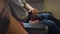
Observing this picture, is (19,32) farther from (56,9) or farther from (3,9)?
(56,9)

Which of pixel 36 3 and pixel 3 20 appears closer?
pixel 3 20

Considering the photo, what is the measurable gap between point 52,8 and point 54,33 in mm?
822

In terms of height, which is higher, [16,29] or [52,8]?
[52,8]

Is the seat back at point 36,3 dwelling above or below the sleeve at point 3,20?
above

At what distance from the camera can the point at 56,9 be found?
232 centimetres

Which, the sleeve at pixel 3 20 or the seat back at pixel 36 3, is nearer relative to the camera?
the sleeve at pixel 3 20

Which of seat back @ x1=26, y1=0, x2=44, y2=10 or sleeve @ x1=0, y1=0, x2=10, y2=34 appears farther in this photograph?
seat back @ x1=26, y1=0, x2=44, y2=10

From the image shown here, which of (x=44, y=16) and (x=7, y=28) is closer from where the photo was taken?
(x=7, y=28)

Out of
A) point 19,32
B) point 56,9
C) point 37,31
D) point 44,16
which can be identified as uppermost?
point 56,9

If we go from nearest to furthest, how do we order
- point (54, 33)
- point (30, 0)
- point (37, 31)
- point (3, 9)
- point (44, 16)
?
point (3, 9) → point (37, 31) → point (54, 33) → point (44, 16) → point (30, 0)

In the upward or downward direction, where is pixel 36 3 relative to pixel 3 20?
upward

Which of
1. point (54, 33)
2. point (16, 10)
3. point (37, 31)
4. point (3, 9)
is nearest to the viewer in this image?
point (3, 9)

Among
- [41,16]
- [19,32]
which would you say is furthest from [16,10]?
[41,16]

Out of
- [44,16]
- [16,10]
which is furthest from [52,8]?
[16,10]
